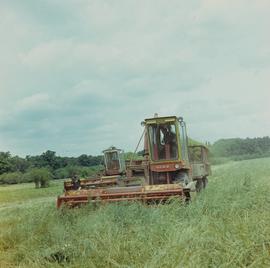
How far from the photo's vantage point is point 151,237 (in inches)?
266

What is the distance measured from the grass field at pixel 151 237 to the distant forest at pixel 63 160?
118ft

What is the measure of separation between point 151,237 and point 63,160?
52.0 metres

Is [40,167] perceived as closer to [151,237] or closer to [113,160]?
[113,160]

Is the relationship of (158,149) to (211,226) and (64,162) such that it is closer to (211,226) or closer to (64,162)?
(211,226)

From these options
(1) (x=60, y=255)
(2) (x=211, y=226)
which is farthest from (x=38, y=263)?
(2) (x=211, y=226)

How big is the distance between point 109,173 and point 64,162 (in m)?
39.0

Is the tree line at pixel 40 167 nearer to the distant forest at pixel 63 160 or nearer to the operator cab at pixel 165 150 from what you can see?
the distant forest at pixel 63 160

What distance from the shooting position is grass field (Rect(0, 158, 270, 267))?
17.7 feet

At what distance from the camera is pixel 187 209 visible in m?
8.91

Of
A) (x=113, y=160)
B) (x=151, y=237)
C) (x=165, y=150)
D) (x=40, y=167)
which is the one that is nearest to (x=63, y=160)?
(x=40, y=167)

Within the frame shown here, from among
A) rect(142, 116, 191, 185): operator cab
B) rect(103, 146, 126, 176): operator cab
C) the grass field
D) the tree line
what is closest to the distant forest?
the tree line

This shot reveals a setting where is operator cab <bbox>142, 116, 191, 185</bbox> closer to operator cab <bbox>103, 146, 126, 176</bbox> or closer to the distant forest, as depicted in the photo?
operator cab <bbox>103, 146, 126, 176</bbox>

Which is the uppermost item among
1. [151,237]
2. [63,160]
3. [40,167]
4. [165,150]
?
[63,160]

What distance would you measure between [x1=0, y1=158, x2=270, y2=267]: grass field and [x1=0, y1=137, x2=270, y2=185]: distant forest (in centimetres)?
3596
